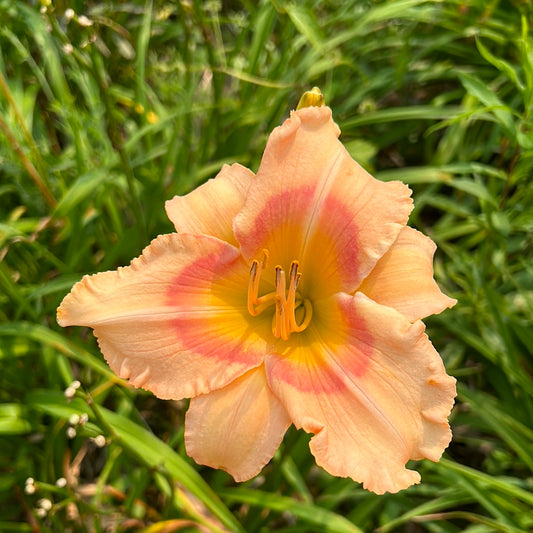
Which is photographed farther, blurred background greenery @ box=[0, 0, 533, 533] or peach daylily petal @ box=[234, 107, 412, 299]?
blurred background greenery @ box=[0, 0, 533, 533]

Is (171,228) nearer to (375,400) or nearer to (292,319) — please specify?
(292,319)

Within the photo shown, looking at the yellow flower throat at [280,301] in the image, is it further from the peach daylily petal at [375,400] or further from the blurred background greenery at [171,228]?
the blurred background greenery at [171,228]

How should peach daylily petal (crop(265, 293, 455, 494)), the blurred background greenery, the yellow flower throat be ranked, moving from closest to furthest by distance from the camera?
peach daylily petal (crop(265, 293, 455, 494)), the yellow flower throat, the blurred background greenery

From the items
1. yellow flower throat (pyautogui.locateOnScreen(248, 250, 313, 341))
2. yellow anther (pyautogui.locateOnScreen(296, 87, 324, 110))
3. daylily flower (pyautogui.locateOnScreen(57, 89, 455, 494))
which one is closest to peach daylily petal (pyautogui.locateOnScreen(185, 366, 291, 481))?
daylily flower (pyautogui.locateOnScreen(57, 89, 455, 494))

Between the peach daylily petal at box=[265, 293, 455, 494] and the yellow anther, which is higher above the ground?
the yellow anther

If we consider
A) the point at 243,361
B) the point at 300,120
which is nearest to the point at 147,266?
the point at 243,361

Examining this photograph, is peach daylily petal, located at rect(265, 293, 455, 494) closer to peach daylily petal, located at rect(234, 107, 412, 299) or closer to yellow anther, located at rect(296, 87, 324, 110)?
peach daylily petal, located at rect(234, 107, 412, 299)

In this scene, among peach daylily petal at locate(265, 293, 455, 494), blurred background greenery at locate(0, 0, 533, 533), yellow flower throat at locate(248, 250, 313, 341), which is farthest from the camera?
blurred background greenery at locate(0, 0, 533, 533)

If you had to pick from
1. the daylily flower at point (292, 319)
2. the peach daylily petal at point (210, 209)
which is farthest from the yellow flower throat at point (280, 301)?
the peach daylily petal at point (210, 209)
